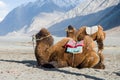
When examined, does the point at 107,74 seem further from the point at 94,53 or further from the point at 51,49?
the point at 51,49

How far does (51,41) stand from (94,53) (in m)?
1.66

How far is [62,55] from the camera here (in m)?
14.1

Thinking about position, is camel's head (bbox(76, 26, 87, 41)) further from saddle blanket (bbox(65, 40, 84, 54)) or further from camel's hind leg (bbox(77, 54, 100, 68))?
camel's hind leg (bbox(77, 54, 100, 68))

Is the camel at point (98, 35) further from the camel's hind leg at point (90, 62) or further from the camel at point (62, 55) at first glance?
the camel's hind leg at point (90, 62)

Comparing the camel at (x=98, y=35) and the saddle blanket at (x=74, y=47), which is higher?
the camel at (x=98, y=35)

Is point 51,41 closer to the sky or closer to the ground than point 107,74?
closer to the sky

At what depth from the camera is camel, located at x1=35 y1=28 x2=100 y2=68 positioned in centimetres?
1405

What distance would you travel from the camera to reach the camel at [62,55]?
14.1m

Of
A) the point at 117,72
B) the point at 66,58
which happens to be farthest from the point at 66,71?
the point at 117,72

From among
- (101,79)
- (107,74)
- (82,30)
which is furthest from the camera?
(82,30)

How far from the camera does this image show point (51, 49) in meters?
14.4

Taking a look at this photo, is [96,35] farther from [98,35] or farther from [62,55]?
[62,55]

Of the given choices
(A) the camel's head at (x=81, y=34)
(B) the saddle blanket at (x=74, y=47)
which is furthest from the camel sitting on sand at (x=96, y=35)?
(B) the saddle blanket at (x=74, y=47)

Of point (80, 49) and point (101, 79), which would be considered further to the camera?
point (80, 49)
